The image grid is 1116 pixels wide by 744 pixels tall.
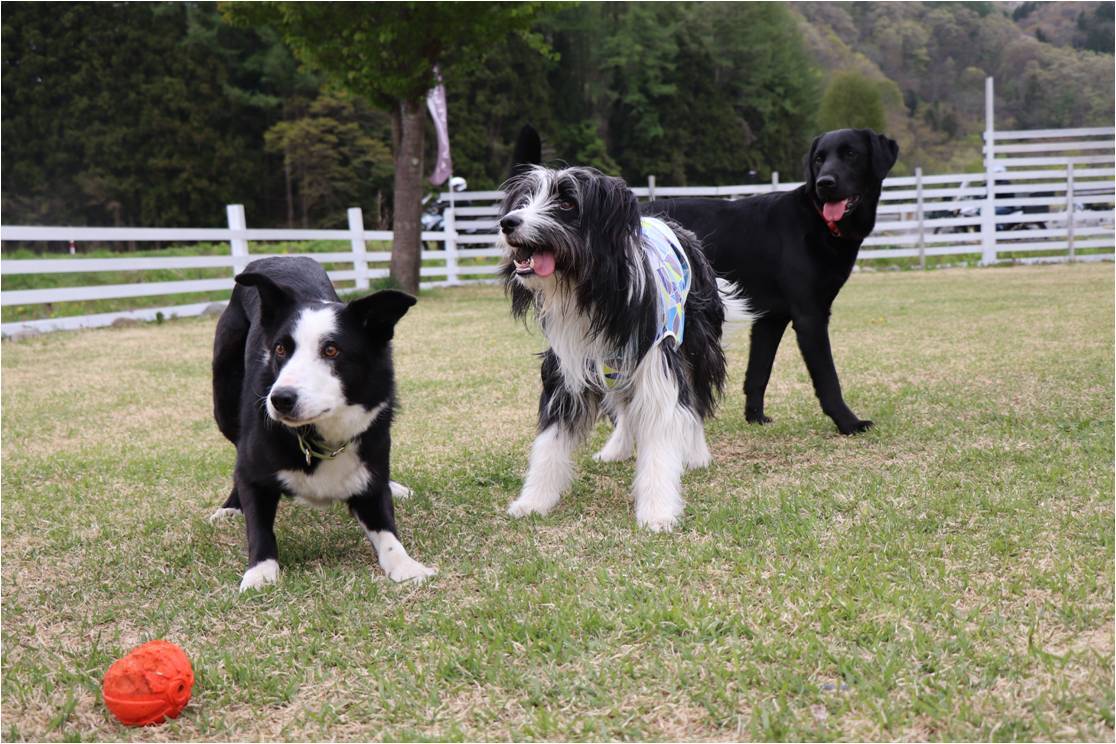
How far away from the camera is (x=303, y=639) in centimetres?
244

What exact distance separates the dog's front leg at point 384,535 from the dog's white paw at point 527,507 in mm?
608

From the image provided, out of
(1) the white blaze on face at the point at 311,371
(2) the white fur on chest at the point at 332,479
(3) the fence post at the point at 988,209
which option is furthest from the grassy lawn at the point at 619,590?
(3) the fence post at the point at 988,209

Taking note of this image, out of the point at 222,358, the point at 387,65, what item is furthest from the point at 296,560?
the point at 387,65

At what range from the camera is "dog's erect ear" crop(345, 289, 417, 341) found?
9.70 feet

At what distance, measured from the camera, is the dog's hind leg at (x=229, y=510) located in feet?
12.2

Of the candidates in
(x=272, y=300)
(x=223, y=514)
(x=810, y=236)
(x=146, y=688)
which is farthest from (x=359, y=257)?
(x=146, y=688)

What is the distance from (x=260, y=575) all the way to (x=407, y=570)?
0.45m

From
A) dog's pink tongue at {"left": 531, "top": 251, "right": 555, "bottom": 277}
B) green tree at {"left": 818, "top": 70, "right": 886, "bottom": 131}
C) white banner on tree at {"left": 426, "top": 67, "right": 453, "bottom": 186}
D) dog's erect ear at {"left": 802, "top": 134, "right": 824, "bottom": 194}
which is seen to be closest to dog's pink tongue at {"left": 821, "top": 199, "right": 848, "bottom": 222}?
dog's erect ear at {"left": 802, "top": 134, "right": 824, "bottom": 194}

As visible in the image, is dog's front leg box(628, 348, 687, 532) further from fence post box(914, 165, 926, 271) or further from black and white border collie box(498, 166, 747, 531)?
fence post box(914, 165, 926, 271)

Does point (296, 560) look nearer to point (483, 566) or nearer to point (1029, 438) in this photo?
point (483, 566)

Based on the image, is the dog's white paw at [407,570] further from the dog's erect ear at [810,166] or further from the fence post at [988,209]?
the fence post at [988,209]

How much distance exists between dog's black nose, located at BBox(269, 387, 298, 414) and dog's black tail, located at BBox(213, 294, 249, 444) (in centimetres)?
108

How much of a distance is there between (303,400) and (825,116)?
185 feet

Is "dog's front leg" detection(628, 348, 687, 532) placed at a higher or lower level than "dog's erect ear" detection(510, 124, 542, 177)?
lower
